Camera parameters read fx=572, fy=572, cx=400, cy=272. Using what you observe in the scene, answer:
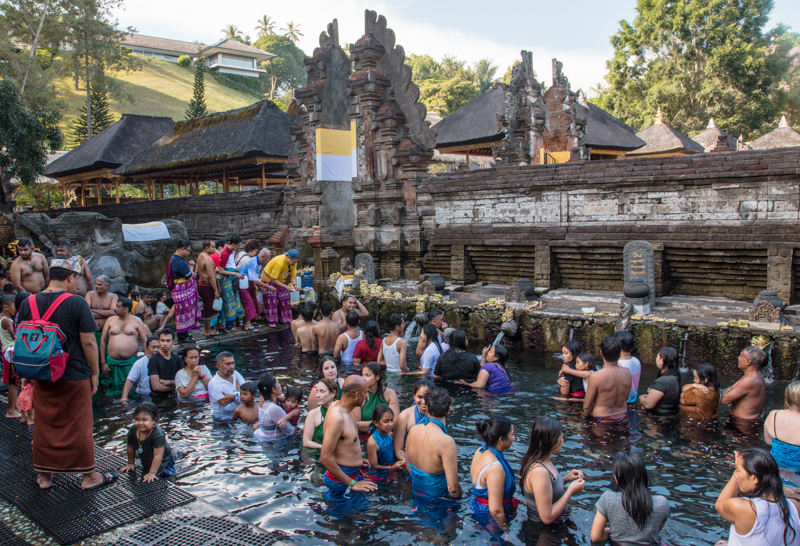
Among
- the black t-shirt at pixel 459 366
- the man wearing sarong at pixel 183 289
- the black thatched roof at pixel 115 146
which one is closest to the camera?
the black t-shirt at pixel 459 366

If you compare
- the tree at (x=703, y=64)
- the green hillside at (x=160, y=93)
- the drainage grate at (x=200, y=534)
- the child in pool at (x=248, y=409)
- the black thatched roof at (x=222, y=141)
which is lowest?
the drainage grate at (x=200, y=534)

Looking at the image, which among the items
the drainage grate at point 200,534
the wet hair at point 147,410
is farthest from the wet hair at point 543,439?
the wet hair at point 147,410

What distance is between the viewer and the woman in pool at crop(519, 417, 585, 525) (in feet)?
13.8

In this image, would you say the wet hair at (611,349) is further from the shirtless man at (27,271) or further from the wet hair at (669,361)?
the shirtless man at (27,271)

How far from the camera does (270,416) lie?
6.21 m

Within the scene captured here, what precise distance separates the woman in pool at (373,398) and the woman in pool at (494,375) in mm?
2137

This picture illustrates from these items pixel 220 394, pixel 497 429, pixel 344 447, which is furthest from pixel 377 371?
pixel 220 394

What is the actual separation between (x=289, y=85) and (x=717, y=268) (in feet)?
249

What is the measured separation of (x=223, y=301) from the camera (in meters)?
11.4

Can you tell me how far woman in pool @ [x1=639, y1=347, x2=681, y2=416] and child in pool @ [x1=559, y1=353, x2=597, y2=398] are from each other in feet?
2.22

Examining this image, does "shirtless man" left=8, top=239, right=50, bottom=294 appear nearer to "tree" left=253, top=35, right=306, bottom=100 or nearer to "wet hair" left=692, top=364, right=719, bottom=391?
"wet hair" left=692, top=364, right=719, bottom=391

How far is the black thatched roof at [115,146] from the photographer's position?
2559cm

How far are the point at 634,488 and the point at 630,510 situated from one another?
15 centimetres

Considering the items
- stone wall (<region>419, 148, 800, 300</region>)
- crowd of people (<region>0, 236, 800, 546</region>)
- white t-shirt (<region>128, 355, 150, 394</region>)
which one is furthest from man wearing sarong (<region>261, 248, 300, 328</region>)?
white t-shirt (<region>128, 355, 150, 394</region>)
